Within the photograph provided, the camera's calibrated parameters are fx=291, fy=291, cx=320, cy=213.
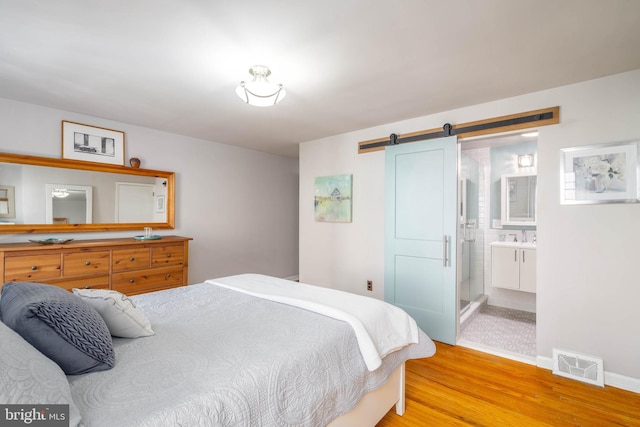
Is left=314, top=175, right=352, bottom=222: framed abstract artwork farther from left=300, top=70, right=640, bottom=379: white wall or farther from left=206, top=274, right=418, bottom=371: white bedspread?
left=206, top=274, right=418, bottom=371: white bedspread

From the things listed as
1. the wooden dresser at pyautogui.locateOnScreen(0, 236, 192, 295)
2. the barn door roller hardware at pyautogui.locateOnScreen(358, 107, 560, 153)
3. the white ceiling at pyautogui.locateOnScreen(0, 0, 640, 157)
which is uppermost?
the white ceiling at pyautogui.locateOnScreen(0, 0, 640, 157)

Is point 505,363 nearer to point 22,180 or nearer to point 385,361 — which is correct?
point 385,361

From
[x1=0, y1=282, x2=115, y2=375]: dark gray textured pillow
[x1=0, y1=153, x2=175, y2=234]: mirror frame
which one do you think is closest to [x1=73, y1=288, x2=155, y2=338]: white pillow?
[x1=0, y1=282, x2=115, y2=375]: dark gray textured pillow

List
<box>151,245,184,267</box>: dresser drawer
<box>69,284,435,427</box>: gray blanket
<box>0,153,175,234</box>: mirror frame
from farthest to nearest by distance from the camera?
→ <box>151,245,184,267</box>: dresser drawer, <box>0,153,175,234</box>: mirror frame, <box>69,284,435,427</box>: gray blanket

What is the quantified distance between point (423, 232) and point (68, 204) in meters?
3.85

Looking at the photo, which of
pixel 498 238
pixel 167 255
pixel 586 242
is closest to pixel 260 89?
pixel 167 255

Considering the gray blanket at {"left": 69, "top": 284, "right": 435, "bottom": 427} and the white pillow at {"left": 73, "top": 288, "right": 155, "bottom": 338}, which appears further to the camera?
the white pillow at {"left": 73, "top": 288, "right": 155, "bottom": 338}

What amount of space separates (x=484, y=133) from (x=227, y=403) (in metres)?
3.05

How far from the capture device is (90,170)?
3262mm

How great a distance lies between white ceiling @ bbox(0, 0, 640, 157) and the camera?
5.13ft

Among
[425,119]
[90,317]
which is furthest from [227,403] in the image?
[425,119]

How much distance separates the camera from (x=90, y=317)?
1.19 m

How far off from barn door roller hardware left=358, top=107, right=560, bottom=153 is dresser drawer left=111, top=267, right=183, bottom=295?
2853 mm

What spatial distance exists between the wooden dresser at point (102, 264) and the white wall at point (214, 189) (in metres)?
0.56
